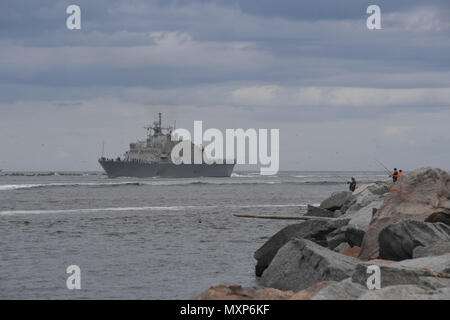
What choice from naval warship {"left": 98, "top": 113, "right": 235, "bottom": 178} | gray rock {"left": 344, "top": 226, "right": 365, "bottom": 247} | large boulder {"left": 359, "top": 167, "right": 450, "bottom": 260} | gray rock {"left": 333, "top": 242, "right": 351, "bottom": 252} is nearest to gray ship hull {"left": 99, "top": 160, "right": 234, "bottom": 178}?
naval warship {"left": 98, "top": 113, "right": 235, "bottom": 178}

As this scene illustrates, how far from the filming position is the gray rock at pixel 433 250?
1060 centimetres

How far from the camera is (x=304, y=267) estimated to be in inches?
408

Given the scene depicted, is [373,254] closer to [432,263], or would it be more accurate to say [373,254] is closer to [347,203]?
[432,263]

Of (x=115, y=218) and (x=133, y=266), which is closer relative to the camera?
(x=133, y=266)

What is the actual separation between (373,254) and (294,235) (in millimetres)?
1959

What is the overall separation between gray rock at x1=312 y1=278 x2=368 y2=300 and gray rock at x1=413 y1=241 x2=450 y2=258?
3241 mm

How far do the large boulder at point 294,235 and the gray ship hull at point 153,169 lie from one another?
8984 centimetres

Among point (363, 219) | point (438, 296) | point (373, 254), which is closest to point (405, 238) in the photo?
point (373, 254)

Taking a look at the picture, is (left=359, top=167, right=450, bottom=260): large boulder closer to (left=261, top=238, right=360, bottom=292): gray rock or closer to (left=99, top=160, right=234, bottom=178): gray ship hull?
(left=261, top=238, right=360, bottom=292): gray rock
